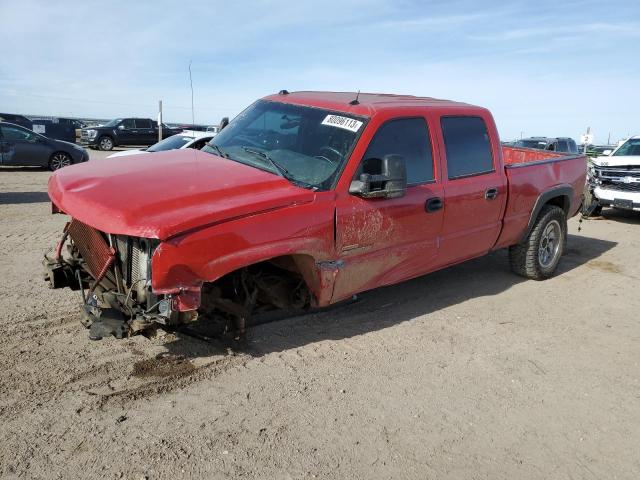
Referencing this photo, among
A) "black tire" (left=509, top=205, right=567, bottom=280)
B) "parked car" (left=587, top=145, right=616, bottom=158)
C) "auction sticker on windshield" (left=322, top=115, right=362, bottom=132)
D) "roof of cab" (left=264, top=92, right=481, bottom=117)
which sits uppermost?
"roof of cab" (left=264, top=92, right=481, bottom=117)

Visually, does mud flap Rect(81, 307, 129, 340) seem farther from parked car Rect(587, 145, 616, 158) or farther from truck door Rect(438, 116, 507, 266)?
parked car Rect(587, 145, 616, 158)

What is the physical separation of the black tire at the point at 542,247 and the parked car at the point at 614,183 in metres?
4.19

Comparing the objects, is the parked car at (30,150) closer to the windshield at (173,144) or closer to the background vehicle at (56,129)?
the windshield at (173,144)

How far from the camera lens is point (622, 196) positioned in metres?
10.6

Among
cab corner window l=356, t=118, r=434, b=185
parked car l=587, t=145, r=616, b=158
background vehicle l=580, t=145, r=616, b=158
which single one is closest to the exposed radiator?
cab corner window l=356, t=118, r=434, b=185

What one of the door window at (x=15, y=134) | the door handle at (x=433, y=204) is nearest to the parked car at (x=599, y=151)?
the door handle at (x=433, y=204)

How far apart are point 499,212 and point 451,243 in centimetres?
82

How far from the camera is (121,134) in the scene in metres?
26.9

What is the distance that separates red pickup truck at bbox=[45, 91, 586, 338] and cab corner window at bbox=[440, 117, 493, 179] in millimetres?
16

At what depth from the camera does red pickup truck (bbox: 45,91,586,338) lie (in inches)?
131

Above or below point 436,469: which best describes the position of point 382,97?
above

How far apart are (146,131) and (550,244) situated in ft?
81.1

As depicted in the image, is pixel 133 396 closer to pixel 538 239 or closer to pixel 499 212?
pixel 499 212

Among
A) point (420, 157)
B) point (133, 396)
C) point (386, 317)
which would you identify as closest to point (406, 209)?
point (420, 157)
